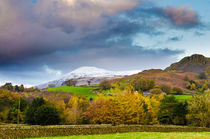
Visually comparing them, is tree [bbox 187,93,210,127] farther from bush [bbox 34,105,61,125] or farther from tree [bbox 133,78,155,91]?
tree [bbox 133,78,155,91]

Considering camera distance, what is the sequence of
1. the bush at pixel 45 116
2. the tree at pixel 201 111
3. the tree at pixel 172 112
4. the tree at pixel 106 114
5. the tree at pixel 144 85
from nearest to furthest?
1. the tree at pixel 106 114
2. the bush at pixel 45 116
3. the tree at pixel 201 111
4. the tree at pixel 172 112
5. the tree at pixel 144 85

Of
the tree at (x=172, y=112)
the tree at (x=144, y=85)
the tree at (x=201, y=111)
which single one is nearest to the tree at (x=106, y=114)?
the tree at (x=201, y=111)

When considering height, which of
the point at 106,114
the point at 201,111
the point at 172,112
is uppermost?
the point at 106,114

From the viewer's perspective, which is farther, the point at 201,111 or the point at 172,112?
the point at 172,112

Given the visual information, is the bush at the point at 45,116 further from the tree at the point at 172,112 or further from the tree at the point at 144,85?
the tree at the point at 144,85

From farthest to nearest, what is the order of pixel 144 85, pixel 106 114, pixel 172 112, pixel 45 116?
1. pixel 144 85
2. pixel 172 112
3. pixel 45 116
4. pixel 106 114

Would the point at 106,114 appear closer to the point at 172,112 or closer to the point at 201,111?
the point at 172,112

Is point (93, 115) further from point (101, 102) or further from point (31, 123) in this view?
point (31, 123)

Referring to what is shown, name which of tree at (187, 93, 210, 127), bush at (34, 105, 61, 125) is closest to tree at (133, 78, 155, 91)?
tree at (187, 93, 210, 127)

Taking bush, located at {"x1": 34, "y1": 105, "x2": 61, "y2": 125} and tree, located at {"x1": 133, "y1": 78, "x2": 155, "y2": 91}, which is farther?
tree, located at {"x1": 133, "y1": 78, "x2": 155, "y2": 91}

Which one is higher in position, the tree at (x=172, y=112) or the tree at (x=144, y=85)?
the tree at (x=144, y=85)

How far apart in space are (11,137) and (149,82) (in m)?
146

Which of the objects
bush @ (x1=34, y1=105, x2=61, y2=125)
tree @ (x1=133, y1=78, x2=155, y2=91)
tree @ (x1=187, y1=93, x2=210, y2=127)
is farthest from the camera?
tree @ (x1=133, y1=78, x2=155, y2=91)

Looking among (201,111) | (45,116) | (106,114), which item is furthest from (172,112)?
(45,116)
